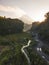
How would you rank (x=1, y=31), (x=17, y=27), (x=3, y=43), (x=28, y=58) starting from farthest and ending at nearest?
(x=17, y=27)
(x=1, y=31)
(x=3, y=43)
(x=28, y=58)

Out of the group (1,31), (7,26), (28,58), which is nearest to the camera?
(28,58)

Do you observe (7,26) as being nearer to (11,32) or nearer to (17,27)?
(11,32)

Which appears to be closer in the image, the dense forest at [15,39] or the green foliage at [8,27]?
the dense forest at [15,39]

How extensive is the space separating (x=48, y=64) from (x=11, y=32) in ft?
266

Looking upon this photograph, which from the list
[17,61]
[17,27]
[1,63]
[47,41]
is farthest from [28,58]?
[17,27]

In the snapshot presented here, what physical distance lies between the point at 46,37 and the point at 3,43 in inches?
895

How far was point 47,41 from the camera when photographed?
276 ft

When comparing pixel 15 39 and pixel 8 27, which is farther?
pixel 8 27

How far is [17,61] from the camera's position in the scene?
1522 inches

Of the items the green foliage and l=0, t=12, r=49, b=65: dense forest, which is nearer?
l=0, t=12, r=49, b=65: dense forest

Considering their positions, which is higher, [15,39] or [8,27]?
[8,27]

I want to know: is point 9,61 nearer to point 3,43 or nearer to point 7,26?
point 3,43

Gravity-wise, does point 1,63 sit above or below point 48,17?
below

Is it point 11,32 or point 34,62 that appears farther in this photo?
point 11,32
